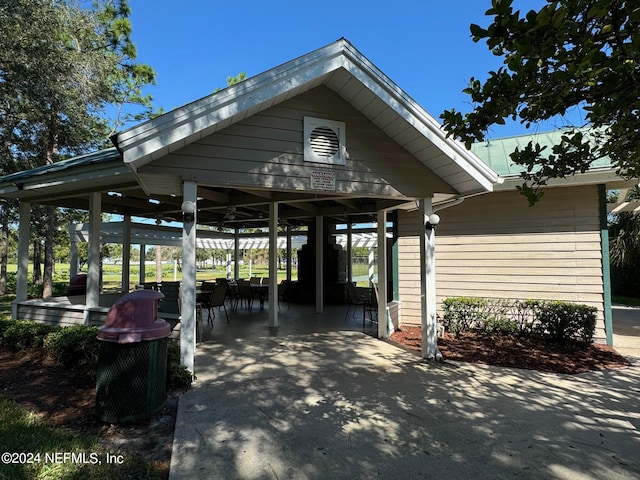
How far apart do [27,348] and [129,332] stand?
384cm

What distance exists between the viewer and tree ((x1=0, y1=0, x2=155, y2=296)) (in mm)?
9891

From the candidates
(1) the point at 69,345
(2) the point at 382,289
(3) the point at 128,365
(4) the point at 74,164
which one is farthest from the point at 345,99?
(1) the point at 69,345

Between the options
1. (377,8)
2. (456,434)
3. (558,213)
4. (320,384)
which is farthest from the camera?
(377,8)

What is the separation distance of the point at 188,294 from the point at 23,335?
11.7 ft

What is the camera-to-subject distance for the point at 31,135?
1363 centimetres

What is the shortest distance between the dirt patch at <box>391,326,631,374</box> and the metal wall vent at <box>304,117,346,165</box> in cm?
366

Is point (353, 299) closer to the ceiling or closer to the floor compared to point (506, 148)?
closer to the floor

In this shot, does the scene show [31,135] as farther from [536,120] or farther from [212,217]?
[536,120]

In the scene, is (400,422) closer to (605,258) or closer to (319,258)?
(605,258)

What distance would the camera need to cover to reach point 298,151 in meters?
4.88

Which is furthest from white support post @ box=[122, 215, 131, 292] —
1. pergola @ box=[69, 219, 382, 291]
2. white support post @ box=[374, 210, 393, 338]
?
white support post @ box=[374, 210, 393, 338]

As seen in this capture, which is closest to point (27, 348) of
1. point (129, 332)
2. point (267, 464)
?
point (129, 332)

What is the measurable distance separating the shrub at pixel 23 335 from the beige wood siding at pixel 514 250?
690cm

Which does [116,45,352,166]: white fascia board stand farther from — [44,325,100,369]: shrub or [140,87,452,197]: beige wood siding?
[44,325,100,369]: shrub
